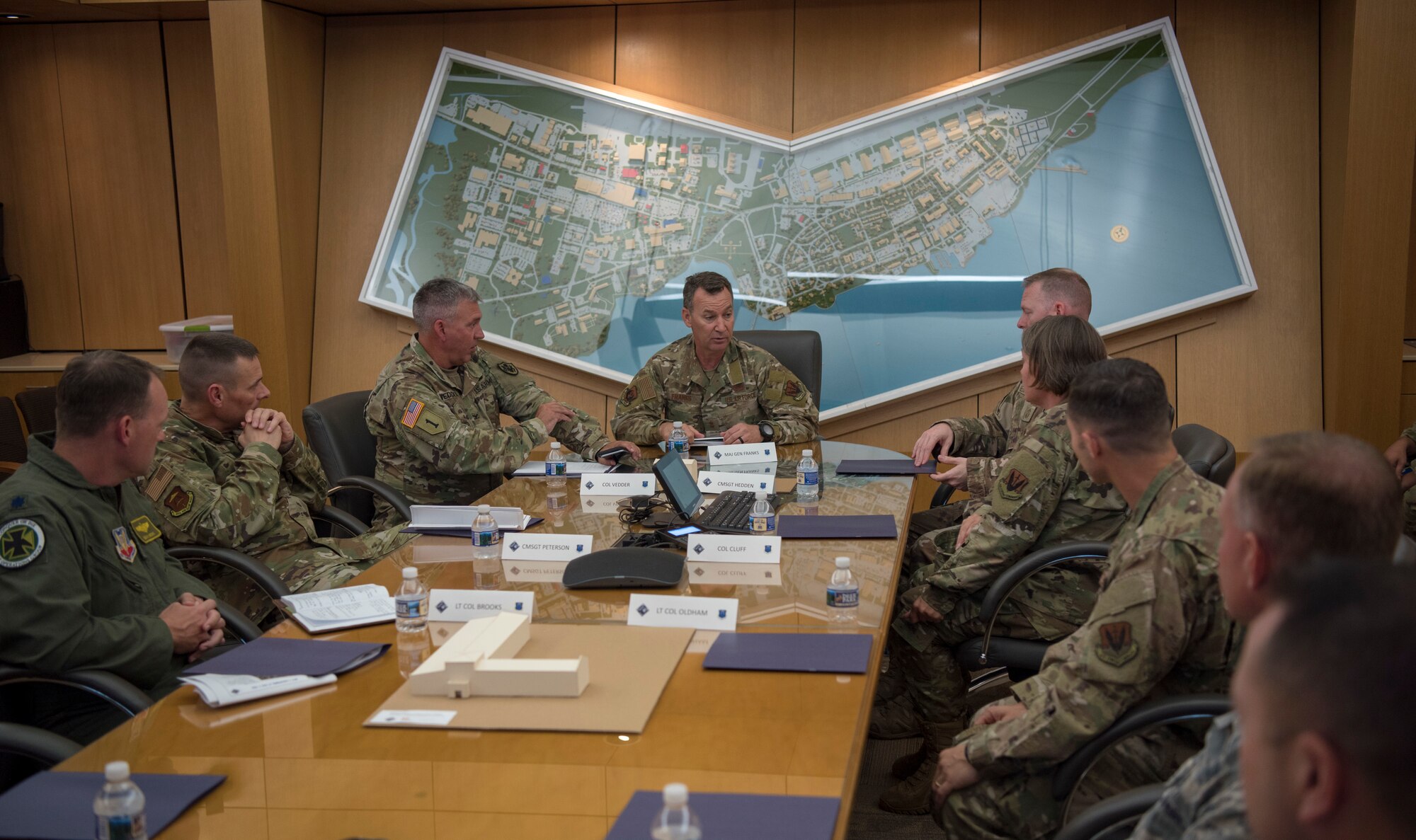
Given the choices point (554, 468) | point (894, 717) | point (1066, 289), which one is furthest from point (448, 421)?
point (1066, 289)

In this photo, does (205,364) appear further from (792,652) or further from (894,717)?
(894,717)

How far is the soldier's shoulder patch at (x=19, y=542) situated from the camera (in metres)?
2.23

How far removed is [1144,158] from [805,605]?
3.82 metres

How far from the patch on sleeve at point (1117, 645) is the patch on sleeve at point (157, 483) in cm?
238

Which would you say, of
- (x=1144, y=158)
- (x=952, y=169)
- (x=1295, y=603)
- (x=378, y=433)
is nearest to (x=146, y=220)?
(x=378, y=433)

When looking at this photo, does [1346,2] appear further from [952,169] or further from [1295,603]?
[1295,603]

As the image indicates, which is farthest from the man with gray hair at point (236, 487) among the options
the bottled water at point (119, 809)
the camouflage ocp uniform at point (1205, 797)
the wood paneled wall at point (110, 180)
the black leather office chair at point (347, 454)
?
the wood paneled wall at point (110, 180)

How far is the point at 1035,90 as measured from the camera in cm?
542

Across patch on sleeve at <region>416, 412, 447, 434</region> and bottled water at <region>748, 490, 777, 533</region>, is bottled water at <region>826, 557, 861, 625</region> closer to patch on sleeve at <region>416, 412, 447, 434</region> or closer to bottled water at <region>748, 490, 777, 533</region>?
bottled water at <region>748, 490, 777, 533</region>

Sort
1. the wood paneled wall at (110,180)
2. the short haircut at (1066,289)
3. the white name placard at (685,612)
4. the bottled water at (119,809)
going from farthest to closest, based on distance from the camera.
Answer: the wood paneled wall at (110,180), the short haircut at (1066,289), the white name placard at (685,612), the bottled water at (119,809)

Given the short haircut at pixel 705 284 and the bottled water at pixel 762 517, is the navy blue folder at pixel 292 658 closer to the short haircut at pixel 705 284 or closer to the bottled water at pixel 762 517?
the bottled water at pixel 762 517

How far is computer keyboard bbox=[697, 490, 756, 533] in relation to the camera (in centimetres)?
299

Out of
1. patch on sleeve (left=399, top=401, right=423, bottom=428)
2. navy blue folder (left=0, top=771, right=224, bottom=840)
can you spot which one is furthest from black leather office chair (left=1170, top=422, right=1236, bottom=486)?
navy blue folder (left=0, top=771, right=224, bottom=840)

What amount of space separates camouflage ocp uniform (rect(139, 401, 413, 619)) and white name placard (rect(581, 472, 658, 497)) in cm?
58
